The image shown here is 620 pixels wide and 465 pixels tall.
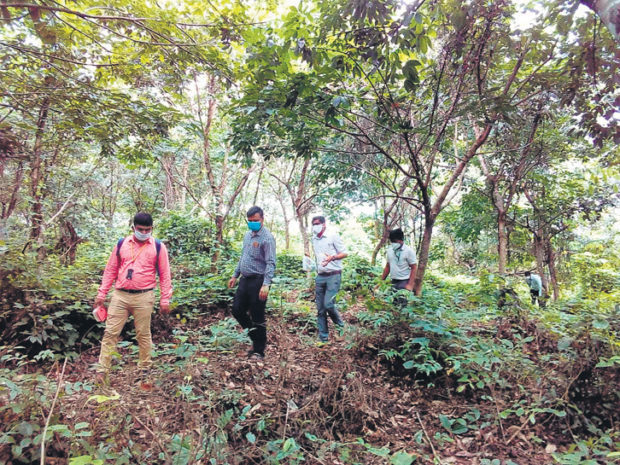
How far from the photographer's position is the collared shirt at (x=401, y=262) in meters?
4.94

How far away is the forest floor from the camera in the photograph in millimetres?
2115

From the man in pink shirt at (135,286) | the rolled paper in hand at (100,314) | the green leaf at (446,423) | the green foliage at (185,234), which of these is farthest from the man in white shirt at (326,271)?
the green foliage at (185,234)

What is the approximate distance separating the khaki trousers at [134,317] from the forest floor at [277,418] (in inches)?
11.0

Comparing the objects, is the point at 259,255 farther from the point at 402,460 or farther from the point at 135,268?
the point at 402,460

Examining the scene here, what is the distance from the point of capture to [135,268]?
Result: 3.65m

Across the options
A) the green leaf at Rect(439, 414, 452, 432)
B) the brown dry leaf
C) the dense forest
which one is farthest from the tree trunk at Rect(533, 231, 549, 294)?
the green leaf at Rect(439, 414, 452, 432)

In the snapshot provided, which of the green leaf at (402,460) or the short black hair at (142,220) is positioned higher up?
the short black hair at (142,220)

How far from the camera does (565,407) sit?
9.37 feet

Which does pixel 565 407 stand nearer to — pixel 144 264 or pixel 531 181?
pixel 144 264

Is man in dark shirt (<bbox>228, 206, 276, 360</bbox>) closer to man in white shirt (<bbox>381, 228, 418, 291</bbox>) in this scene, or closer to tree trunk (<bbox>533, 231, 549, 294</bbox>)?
man in white shirt (<bbox>381, 228, 418, 291</bbox>)

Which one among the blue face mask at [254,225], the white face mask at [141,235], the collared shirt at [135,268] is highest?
the blue face mask at [254,225]

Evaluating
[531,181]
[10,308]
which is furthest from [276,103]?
[531,181]

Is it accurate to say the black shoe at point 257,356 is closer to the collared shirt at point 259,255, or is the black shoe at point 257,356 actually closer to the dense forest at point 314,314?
the dense forest at point 314,314

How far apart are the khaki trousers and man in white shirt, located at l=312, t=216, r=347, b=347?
2326 mm
